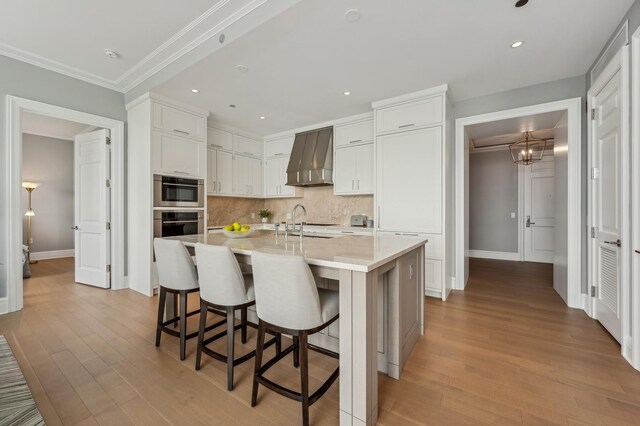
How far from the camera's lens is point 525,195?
6.09 m

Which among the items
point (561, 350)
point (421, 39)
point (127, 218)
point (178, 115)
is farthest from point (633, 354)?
point (127, 218)

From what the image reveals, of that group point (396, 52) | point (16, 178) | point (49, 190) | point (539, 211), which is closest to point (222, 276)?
point (396, 52)

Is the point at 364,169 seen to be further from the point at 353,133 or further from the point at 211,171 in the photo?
the point at 211,171

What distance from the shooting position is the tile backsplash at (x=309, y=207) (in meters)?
5.14

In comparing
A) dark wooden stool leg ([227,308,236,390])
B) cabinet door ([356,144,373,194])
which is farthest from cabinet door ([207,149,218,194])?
dark wooden stool leg ([227,308,236,390])

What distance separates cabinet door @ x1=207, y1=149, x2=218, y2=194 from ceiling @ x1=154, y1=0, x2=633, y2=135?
40.6 inches

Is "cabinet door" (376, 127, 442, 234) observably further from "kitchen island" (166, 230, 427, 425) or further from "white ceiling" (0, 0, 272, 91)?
"white ceiling" (0, 0, 272, 91)

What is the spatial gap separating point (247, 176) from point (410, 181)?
10.5 feet

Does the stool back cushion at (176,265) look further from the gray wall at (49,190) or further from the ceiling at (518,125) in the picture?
the gray wall at (49,190)

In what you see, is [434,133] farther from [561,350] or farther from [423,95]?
[561,350]

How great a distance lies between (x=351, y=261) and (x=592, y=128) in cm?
320

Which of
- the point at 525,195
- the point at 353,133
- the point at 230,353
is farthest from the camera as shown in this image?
the point at 525,195

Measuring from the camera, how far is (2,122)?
304 cm

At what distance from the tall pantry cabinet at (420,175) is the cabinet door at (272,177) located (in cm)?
240
